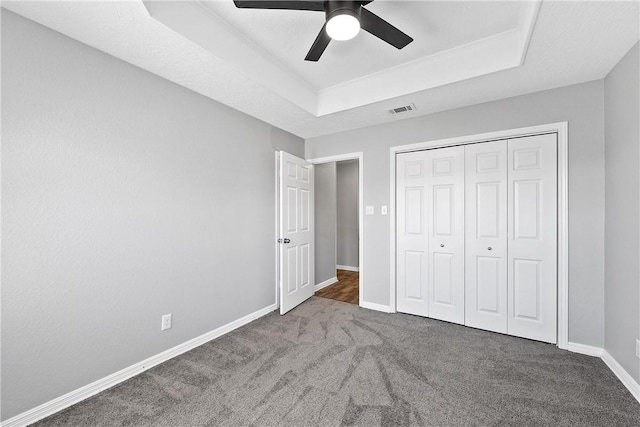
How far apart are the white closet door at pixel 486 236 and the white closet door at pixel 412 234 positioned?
1.50 ft

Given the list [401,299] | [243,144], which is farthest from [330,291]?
[243,144]

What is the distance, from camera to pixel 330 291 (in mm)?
4344

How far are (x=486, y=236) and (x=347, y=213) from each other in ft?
11.7

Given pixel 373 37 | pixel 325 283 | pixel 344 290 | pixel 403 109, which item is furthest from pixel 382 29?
pixel 325 283

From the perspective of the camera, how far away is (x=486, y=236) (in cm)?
286

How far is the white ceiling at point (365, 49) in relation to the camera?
5.47ft

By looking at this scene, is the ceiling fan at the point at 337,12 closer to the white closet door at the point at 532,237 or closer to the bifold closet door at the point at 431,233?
the bifold closet door at the point at 431,233

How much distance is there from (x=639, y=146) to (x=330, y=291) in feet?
12.0

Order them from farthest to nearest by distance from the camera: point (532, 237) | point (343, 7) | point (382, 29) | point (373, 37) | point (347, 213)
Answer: point (347, 213) < point (532, 237) < point (373, 37) < point (382, 29) < point (343, 7)

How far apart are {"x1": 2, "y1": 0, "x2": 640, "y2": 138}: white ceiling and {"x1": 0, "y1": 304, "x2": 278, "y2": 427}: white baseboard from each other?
7.81 feet

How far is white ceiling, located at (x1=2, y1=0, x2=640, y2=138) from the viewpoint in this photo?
1667 millimetres

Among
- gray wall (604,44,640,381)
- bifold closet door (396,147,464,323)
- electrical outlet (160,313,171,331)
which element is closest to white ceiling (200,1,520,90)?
gray wall (604,44,640,381)

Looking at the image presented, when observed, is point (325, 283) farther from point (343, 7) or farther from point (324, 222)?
point (343, 7)

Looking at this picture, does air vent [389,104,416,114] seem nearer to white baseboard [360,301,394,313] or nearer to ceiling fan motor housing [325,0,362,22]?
ceiling fan motor housing [325,0,362,22]
